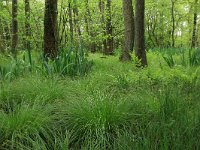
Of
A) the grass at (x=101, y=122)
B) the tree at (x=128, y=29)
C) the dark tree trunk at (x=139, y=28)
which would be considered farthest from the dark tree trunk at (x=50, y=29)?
the grass at (x=101, y=122)

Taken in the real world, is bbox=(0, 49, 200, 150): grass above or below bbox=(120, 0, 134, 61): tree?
below

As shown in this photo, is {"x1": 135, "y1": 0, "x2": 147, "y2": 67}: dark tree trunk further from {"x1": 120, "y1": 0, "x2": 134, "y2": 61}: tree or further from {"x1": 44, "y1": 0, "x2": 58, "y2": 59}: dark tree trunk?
{"x1": 120, "y1": 0, "x2": 134, "y2": 61}: tree

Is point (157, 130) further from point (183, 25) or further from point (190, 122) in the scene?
point (183, 25)

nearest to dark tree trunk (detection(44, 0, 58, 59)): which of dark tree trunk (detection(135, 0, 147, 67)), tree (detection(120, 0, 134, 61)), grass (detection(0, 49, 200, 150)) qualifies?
dark tree trunk (detection(135, 0, 147, 67))

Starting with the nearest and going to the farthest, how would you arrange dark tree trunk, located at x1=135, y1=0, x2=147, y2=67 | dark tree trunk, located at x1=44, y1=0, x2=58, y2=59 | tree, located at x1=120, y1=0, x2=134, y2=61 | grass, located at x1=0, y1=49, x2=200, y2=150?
1. grass, located at x1=0, y1=49, x2=200, y2=150
2. dark tree trunk, located at x1=135, y1=0, x2=147, y2=67
3. dark tree trunk, located at x1=44, y1=0, x2=58, y2=59
4. tree, located at x1=120, y1=0, x2=134, y2=61

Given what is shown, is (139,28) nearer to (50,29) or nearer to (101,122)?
(50,29)

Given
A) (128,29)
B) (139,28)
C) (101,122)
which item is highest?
(128,29)

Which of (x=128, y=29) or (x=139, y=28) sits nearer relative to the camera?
(x=139, y=28)

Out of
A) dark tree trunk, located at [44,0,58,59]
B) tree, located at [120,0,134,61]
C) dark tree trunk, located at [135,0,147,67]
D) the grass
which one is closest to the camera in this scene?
the grass

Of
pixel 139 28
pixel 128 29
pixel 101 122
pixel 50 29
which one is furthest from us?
pixel 128 29

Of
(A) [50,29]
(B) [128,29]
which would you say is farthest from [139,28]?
(B) [128,29]

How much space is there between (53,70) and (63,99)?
146 cm

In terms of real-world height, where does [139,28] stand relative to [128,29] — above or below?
below

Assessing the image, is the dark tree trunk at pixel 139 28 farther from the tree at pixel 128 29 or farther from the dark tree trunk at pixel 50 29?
the tree at pixel 128 29
